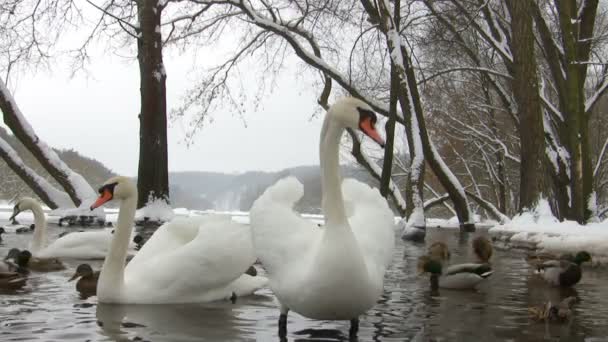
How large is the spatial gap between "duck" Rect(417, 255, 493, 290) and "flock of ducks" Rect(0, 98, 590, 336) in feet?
0.04

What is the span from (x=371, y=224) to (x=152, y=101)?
14.8m

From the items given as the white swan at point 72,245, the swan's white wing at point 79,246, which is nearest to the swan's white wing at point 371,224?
the white swan at point 72,245

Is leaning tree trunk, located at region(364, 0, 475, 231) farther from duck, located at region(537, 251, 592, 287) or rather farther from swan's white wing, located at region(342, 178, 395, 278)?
swan's white wing, located at region(342, 178, 395, 278)

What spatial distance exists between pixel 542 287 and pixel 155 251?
167 inches

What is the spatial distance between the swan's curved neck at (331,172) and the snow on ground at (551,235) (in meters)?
6.42

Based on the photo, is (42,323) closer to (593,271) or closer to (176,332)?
(176,332)

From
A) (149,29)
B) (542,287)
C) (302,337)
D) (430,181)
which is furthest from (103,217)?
(430,181)

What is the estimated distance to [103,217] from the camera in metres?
17.9

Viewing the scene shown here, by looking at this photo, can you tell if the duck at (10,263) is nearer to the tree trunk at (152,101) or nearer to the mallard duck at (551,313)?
the mallard duck at (551,313)

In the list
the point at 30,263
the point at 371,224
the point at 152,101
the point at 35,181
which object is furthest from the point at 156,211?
the point at 371,224

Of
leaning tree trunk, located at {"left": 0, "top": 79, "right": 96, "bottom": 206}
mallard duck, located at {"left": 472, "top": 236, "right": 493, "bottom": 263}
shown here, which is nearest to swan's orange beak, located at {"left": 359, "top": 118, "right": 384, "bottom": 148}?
mallard duck, located at {"left": 472, "top": 236, "right": 493, "bottom": 263}

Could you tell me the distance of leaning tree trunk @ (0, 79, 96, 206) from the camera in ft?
58.4

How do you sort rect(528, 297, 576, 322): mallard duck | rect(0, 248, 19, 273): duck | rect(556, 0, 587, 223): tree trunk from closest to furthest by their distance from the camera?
rect(528, 297, 576, 322): mallard duck < rect(0, 248, 19, 273): duck < rect(556, 0, 587, 223): tree trunk

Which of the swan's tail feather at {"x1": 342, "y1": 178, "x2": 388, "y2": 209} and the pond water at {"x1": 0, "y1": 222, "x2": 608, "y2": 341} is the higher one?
the swan's tail feather at {"x1": 342, "y1": 178, "x2": 388, "y2": 209}
